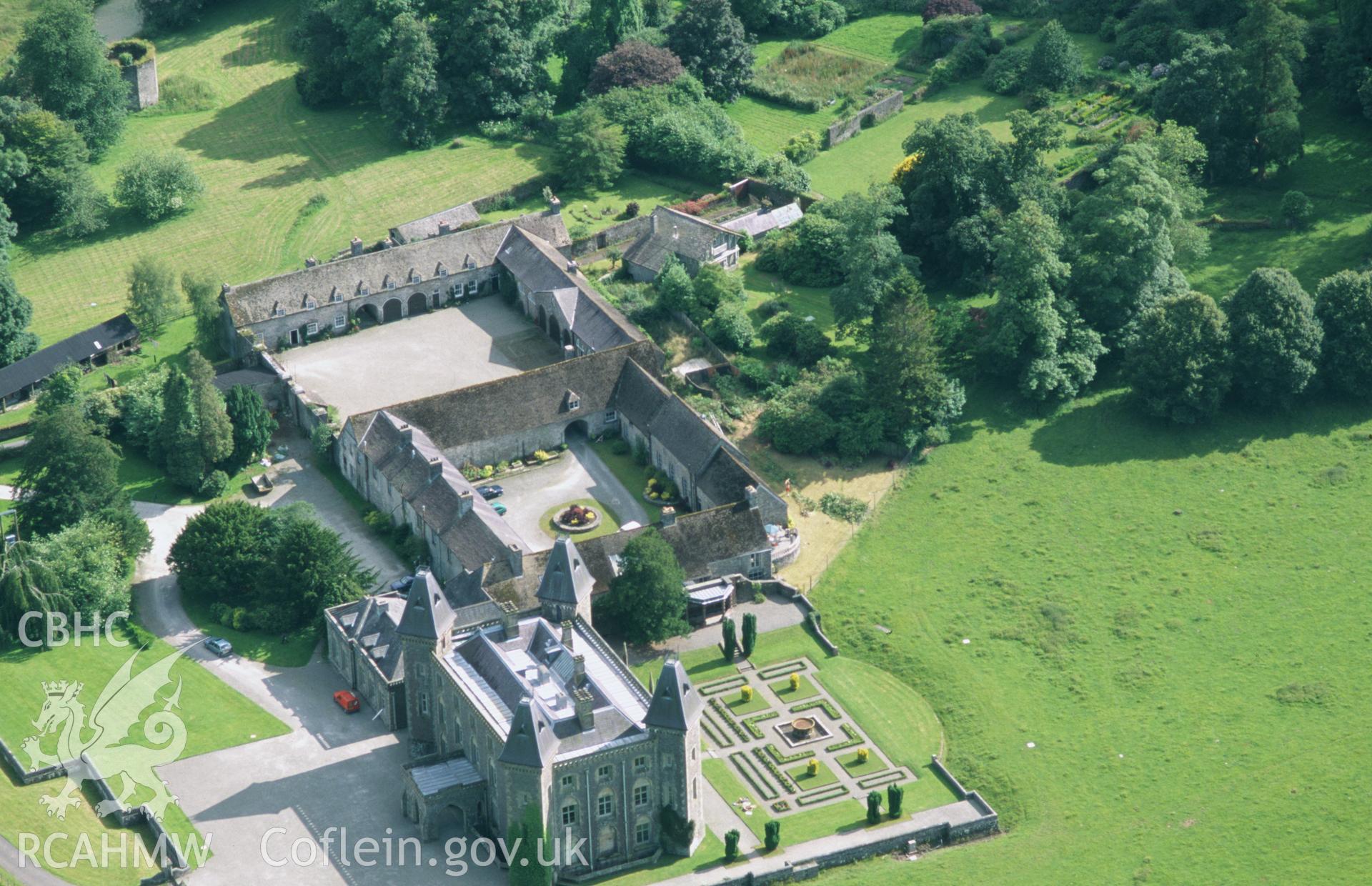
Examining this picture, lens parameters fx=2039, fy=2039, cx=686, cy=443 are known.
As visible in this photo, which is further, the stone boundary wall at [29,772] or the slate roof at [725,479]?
the slate roof at [725,479]

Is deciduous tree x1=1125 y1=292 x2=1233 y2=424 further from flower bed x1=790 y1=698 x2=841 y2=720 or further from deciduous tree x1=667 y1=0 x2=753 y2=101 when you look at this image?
deciduous tree x1=667 y1=0 x2=753 y2=101

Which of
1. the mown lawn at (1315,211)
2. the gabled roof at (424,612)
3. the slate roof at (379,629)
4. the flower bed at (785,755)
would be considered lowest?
the flower bed at (785,755)

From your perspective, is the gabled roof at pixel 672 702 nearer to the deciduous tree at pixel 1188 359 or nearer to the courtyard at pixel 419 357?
the courtyard at pixel 419 357

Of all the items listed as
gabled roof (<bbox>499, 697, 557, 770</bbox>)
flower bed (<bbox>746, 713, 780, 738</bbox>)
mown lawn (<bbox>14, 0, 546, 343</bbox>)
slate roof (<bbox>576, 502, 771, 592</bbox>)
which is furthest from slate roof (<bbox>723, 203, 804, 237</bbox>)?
gabled roof (<bbox>499, 697, 557, 770</bbox>)

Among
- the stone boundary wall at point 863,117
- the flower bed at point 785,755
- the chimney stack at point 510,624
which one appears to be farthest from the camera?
the stone boundary wall at point 863,117

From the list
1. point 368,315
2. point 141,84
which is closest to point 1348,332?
point 368,315

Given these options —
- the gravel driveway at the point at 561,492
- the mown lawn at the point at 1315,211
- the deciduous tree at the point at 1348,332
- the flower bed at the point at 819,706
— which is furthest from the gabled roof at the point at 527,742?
the mown lawn at the point at 1315,211

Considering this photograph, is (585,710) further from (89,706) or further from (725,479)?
(89,706)
